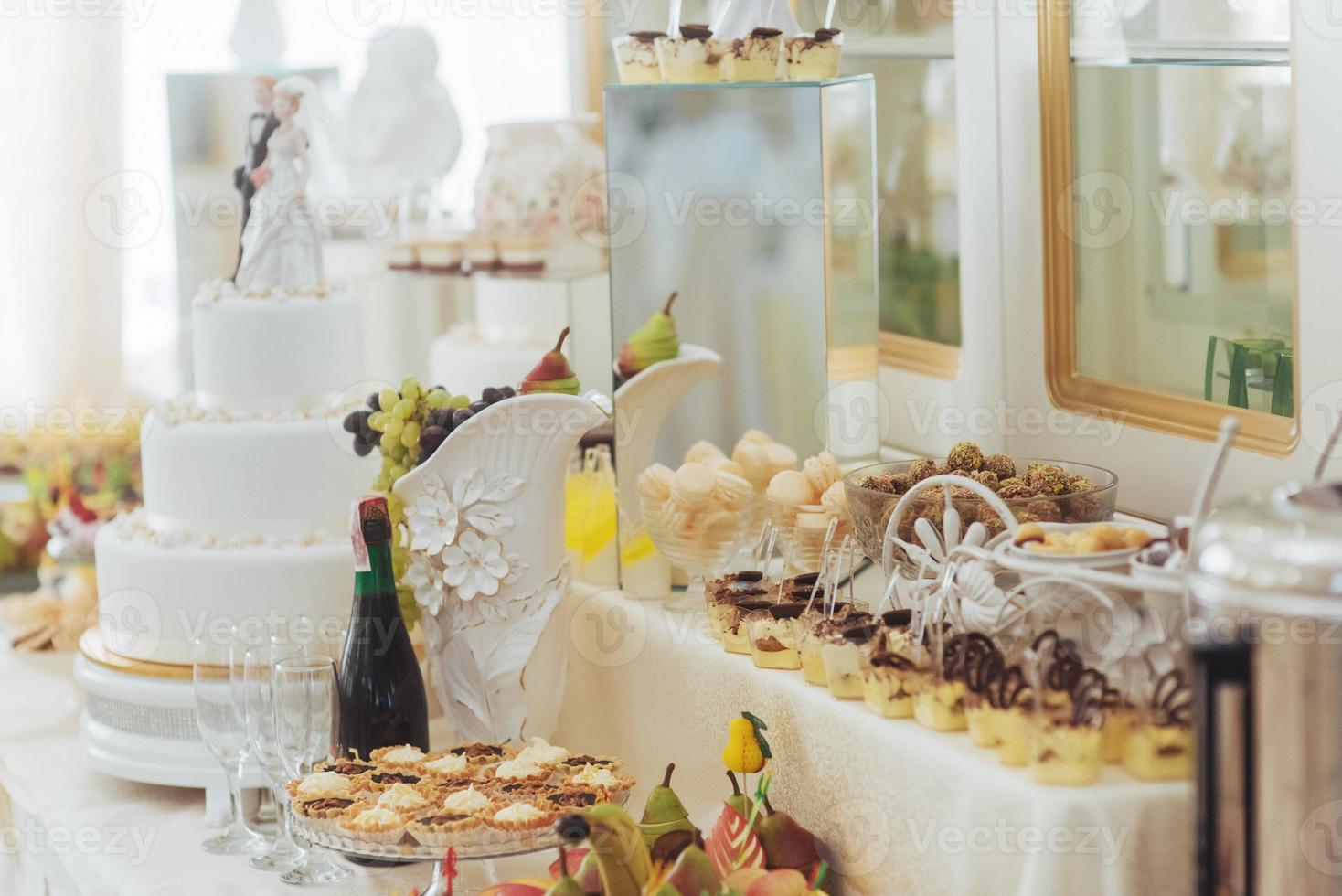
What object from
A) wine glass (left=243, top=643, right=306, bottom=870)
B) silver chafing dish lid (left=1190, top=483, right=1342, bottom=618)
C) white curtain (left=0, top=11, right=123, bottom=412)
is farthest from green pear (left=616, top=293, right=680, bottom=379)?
white curtain (left=0, top=11, right=123, bottom=412)

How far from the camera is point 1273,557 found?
0.75 m

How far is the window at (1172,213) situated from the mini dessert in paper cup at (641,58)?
15.0 inches

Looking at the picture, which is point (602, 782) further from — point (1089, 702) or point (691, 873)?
point (1089, 702)

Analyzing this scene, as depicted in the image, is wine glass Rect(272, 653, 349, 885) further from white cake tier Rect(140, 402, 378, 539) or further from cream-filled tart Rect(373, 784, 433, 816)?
white cake tier Rect(140, 402, 378, 539)

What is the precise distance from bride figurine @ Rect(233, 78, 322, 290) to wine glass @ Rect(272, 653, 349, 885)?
472 millimetres


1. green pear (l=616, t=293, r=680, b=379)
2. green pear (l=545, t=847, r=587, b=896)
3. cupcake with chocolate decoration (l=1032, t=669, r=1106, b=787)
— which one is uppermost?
green pear (l=616, t=293, r=680, b=379)

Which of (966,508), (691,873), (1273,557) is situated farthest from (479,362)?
(1273,557)

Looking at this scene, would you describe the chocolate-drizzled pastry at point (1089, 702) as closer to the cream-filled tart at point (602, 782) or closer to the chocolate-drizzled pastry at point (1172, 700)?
the chocolate-drizzled pastry at point (1172, 700)

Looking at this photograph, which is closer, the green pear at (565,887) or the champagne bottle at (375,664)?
the green pear at (565,887)

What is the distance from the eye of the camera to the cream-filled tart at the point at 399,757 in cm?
126

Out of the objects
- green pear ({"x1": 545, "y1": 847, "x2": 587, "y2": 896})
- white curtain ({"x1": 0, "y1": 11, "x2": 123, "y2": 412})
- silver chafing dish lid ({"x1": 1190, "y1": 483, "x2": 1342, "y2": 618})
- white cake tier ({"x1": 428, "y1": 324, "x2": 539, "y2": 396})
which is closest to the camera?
silver chafing dish lid ({"x1": 1190, "y1": 483, "x2": 1342, "y2": 618})

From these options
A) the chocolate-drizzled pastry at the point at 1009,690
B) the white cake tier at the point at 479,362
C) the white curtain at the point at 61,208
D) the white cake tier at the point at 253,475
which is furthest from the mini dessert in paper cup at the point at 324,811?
the white curtain at the point at 61,208

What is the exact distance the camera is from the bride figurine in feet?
5.10

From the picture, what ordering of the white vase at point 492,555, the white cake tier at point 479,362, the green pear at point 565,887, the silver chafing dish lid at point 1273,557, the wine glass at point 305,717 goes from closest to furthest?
the silver chafing dish lid at point 1273,557 < the green pear at point 565,887 < the wine glass at point 305,717 < the white vase at point 492,555 < the white cake tier at point 479,362
